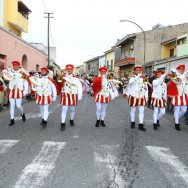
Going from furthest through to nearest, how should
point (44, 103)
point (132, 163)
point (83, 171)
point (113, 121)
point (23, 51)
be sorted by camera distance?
point (23, 51), point (113, 121), point (44, 103), point (132, 163), point (83, 171)

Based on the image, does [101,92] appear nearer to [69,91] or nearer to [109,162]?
[69,91]

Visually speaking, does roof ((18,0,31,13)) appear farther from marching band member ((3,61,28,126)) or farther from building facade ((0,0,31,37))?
marching band member ((3,61,28,126))

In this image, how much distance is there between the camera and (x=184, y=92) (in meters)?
9.29

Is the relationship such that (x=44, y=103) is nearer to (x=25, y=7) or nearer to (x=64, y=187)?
(x=64, y=187)

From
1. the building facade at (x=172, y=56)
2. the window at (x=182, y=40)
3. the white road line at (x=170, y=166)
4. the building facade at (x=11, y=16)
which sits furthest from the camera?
the building facade at (x=11, y=16)

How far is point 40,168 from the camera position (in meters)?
5.14

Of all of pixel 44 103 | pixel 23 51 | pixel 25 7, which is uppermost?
pixel 25 7

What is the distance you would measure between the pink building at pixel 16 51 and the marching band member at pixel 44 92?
12.5 metres

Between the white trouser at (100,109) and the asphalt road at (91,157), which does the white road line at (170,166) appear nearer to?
the asphalt road at (91,157)

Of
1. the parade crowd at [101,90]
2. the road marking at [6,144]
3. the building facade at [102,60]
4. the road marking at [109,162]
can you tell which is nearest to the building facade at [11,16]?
the parade crowd at [101,90]

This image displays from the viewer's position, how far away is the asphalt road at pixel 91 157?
4625 mm

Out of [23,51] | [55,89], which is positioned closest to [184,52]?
[23,51]

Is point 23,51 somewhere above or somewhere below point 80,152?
above

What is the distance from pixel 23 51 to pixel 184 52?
1405cm
